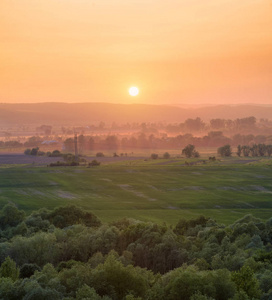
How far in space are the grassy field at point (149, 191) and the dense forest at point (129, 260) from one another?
12521 millimetres

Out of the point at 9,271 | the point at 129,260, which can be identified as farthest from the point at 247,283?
the point at 9,271

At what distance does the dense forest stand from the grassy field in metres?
12.5

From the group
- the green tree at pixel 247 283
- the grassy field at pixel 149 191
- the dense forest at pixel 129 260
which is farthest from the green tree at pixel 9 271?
the grassy field at pixel 149 191

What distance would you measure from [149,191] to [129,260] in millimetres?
47964

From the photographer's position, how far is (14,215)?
5188 centimetres

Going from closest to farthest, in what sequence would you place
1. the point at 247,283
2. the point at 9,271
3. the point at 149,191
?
the point at 247,283, the point at 9,271, the point at 149,191

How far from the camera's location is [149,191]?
268 ft

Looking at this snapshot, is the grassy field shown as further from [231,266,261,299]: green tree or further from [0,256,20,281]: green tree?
[231,266,261,299]: green tree

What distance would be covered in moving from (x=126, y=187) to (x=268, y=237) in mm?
46367

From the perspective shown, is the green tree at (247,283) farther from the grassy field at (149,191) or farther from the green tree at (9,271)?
the grassy field at (149,191)

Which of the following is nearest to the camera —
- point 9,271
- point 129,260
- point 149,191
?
point 9,271

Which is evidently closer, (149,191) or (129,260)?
(129,260)

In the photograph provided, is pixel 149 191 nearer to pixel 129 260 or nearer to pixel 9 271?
pixel 129 260

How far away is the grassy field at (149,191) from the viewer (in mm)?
64438
